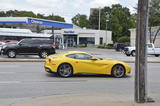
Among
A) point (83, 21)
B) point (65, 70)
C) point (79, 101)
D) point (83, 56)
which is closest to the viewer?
point (79, 101)

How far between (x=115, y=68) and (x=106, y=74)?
1.73 feet

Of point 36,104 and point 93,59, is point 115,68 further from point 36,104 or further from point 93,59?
point 36,104

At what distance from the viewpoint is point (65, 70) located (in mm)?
14570

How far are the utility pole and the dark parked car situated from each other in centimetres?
2028

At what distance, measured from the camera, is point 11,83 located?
477 inches

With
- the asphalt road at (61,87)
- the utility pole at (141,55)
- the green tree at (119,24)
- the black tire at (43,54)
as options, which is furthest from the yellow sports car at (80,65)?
the green tree at (119,24)

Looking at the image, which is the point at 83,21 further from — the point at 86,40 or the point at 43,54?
the point at 43,54

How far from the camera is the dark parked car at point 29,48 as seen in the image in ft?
89.0

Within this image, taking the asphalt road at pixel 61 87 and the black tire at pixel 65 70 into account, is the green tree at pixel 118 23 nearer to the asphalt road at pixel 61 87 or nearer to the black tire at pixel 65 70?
the black tire at pixel 65 70

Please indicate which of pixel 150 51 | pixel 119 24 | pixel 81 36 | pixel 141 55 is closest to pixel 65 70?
pixel 141 55

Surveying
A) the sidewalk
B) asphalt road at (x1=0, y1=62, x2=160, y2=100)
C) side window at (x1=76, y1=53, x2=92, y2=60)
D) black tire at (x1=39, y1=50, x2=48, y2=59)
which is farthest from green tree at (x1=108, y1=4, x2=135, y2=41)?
the sidewalk

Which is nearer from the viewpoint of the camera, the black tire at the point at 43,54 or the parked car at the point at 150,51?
the black tire at the point at 43,54

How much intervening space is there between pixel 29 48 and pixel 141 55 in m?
20.5

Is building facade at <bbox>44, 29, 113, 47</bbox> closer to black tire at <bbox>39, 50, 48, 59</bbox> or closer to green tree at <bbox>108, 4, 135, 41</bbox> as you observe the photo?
green tree at <bbox>108, 4, 135, 41</bbox>
